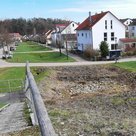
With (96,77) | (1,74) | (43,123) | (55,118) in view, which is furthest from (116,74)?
(43,123)

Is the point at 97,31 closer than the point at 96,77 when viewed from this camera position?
No

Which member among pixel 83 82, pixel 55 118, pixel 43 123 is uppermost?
pixel 43 123

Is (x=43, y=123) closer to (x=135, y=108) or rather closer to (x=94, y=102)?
(x=135, y=108)

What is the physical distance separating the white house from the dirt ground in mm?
18968

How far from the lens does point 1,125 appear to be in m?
9.16

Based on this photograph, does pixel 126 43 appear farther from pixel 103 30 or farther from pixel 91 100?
pixel 91 100

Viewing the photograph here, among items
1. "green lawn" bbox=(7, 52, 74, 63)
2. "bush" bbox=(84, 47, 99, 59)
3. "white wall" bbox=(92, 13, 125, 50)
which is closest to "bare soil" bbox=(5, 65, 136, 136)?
"bush" bbox=(84, 47, 99, 59)

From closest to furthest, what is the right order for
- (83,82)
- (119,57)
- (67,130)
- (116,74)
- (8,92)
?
1. (67,130)
2. (8,92)
3. (83,82)
4. (116,74)
5. (119,57)

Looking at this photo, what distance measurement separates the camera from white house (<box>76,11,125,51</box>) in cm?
6262

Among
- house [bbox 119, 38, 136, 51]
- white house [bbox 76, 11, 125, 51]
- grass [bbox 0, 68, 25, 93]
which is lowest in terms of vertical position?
grass [bbox 0, 68, 25, 93]

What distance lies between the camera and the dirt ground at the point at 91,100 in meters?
10.0

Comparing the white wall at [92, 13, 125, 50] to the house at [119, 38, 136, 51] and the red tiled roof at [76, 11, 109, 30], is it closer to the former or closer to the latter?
the red tiled roof at [76, 11, 109, 30]

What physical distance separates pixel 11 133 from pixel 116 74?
3294cm

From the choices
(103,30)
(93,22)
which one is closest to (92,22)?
(93,22)
